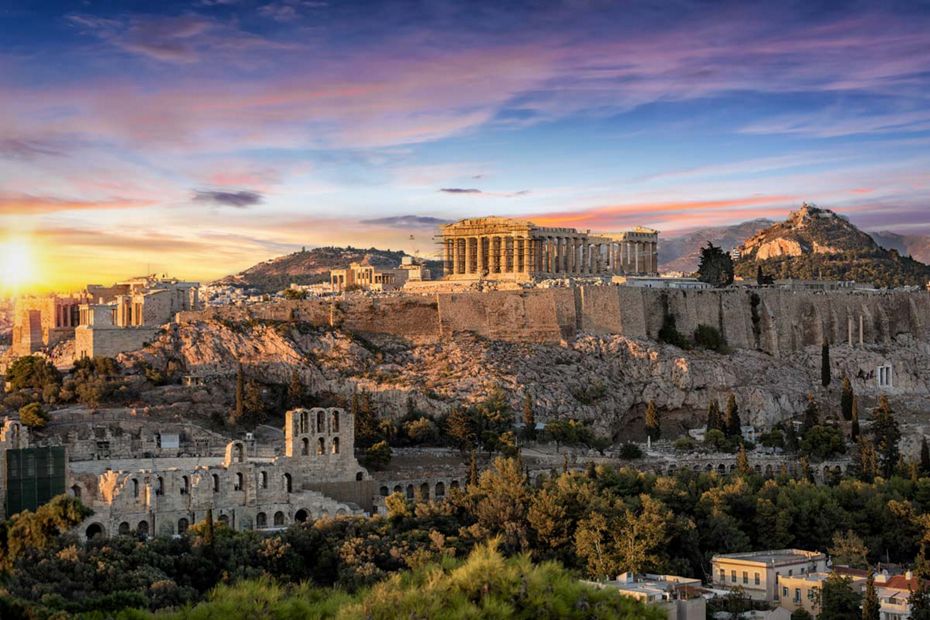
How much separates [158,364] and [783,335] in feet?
102

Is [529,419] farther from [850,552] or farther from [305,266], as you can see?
[305,266]

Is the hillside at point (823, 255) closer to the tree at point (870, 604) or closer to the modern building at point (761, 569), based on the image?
the modern building at point (761, 569)

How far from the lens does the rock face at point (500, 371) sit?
56.3 metres

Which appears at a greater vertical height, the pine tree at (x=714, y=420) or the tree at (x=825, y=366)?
the tree at (x=825, y=366)

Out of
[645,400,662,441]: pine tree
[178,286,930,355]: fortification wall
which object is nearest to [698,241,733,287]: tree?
[178,286,930,355]: fortification wall

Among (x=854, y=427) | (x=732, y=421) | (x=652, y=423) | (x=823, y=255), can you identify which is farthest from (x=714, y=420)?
(x=823, y=255)

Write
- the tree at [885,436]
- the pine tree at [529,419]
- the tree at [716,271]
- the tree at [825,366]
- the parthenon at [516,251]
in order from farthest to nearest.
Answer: the tree at [716,271] → the parthenon at [516,251] → the tree at [825,366] → the pine tree at [529,419] → the tree at [885,436]

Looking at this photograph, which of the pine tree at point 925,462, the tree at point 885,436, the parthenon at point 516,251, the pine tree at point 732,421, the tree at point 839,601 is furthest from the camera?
the parthenon at point 516,251

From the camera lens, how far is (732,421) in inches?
2286

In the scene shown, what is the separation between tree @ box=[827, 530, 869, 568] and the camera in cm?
3981

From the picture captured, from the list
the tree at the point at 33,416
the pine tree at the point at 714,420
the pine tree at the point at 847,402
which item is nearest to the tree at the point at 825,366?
the pine tree at the point at 847,402

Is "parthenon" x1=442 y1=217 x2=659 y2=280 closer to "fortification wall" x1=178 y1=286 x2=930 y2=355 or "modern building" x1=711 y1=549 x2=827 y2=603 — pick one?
"fortification wall" x1=178 y1=286 x2=930 y2=355

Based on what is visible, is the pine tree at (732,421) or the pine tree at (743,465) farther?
the pine tree at (732,421)

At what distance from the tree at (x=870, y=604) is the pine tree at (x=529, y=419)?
21.4 metres
